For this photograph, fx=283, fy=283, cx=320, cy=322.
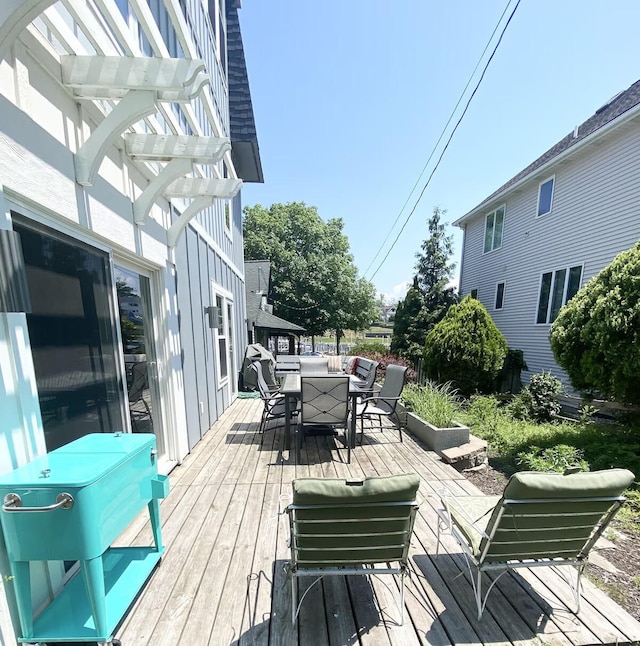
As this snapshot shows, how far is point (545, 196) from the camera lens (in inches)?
340

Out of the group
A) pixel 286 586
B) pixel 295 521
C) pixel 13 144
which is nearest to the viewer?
pixel 13 144

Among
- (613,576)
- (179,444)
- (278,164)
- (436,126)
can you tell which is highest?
(278,164)

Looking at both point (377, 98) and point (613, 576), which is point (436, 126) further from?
point (613, 576)

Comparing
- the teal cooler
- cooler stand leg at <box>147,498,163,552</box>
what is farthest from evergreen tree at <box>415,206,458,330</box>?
the teal cooler

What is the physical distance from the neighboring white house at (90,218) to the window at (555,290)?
906 cm

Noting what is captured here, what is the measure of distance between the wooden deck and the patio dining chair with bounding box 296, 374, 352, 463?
1143mm

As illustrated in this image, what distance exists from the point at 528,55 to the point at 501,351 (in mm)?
6242

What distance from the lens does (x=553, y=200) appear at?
8.37 meters

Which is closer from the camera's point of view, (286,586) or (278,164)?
(286,586)

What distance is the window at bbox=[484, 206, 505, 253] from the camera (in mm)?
10422

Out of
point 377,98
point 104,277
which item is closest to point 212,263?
point 104,277

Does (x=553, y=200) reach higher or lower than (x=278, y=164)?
lower

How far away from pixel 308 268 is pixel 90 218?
1737cm

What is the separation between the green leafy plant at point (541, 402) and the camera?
6.01m
